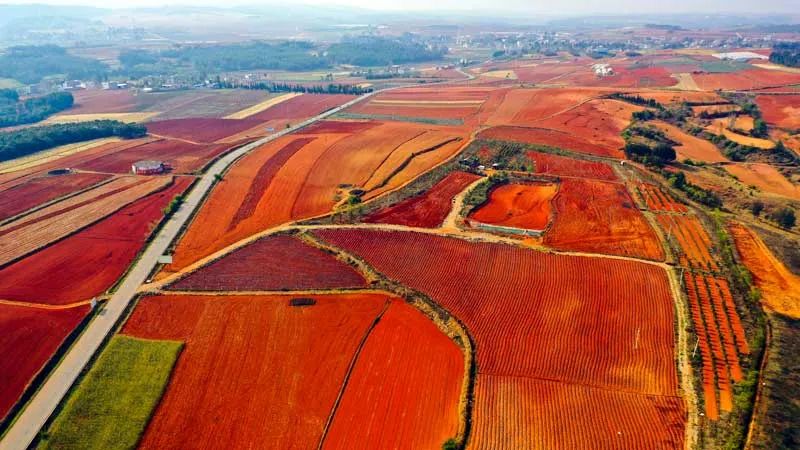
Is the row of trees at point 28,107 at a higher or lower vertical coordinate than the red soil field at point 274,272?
higher

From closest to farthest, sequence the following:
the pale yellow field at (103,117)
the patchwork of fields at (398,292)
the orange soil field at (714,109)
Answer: the patchwork of fields at (398,292)
the orange soil field at (714,109)
the pale yellow field at (103,117)

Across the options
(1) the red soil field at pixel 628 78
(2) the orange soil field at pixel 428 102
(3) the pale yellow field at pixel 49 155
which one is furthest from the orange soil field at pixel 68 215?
(1) the red soil field at pixel 628 78

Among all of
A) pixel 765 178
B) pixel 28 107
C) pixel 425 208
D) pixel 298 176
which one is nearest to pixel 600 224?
pixel 425 208

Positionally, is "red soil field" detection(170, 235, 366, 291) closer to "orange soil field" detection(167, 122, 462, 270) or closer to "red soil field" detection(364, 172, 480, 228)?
"orange soil field" detection(167, 122, 462, 270)

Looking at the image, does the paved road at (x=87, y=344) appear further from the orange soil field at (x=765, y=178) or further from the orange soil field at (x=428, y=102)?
the orange soil field at (x=765, y=178)

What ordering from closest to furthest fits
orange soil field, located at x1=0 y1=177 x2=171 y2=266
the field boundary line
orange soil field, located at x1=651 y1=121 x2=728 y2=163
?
the field boundary line → orange soil field, located at x1=0 y1=177 x2=171 y2=266 → orange soil field, located at x1=651 y1=121 x2=728 y2=163

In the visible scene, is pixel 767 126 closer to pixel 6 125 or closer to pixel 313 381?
pixel 313 381

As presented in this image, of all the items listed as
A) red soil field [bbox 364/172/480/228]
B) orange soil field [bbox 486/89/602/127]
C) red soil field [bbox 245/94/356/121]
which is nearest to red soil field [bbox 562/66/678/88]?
orange soil field [bbox 486/89/602/127]
